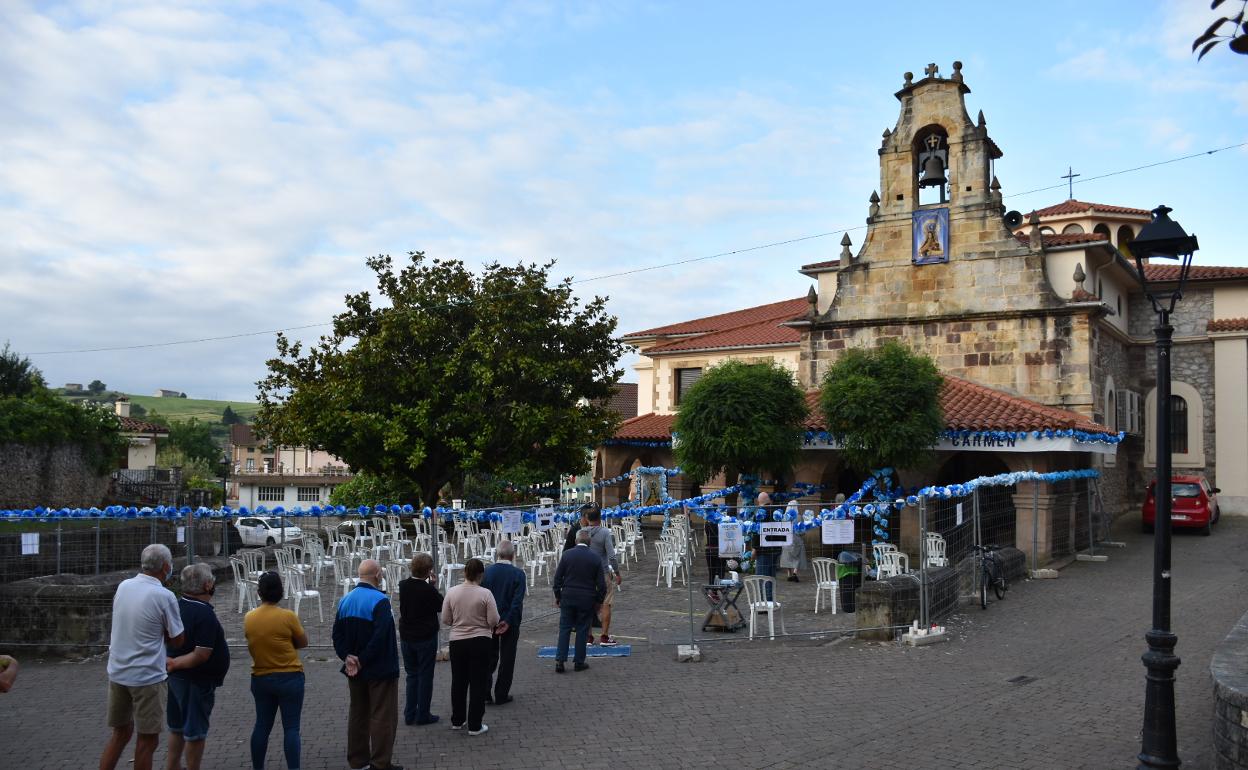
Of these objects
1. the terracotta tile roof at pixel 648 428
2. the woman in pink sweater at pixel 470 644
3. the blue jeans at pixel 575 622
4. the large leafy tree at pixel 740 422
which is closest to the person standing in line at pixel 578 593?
the blue jeans at pixel 575 622

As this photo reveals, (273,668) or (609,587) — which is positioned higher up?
(273,668)

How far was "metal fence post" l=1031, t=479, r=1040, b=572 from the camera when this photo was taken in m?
17.3

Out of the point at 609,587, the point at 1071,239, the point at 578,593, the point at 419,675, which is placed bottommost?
the point at 419,675

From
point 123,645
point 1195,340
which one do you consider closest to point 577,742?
point 123,645

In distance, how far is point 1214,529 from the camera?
23.9 metres

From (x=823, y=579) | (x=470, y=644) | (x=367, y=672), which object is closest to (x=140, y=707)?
(x=367, y=672)

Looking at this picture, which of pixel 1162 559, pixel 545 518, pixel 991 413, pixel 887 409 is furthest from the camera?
pixel 545 518

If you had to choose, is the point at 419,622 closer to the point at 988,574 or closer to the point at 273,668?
the point at 273,668

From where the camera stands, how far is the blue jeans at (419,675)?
8.16 meters

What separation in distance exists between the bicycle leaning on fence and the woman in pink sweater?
8.64 m

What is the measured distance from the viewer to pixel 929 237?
76.1ft

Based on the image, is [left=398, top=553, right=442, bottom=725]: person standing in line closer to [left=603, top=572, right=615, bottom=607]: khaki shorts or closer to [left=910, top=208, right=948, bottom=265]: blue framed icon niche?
[left=603, top=572, right=615, bottom=607]: khaki shorts

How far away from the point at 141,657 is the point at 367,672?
151 cm

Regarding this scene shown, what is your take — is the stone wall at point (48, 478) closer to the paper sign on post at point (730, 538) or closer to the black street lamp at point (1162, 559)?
the paper sign on post at point (730, 538)
